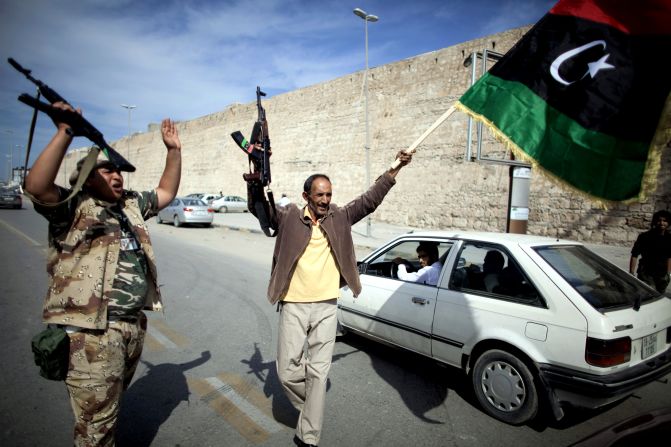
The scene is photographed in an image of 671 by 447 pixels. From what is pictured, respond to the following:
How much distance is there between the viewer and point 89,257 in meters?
2.02

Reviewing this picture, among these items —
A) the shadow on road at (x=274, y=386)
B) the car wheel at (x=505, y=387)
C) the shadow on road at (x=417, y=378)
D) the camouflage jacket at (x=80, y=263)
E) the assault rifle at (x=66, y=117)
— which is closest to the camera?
the assault rifle at (x=66, y=117)

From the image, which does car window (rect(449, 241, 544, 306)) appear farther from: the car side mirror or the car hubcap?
the car side mirror

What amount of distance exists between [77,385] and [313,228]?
1.59 m

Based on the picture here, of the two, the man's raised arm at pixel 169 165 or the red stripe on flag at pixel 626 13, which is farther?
the man's raised arm at pixel 169 165

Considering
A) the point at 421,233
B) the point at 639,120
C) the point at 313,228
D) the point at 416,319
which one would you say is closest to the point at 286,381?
the point at 313,228

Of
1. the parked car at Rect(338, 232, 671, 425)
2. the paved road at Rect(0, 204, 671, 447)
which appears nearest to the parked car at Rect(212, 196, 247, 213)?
the paved road at Rect(0, 204, 671, 447)

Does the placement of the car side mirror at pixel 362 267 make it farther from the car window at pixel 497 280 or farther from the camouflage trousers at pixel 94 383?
the camouflage trousers at pixel 94 383

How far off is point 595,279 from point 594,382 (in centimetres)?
92

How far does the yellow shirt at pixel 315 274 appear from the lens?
8.70ft

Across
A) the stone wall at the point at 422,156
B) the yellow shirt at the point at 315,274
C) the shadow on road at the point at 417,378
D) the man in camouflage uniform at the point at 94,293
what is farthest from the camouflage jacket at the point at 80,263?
the stone wall at the point at 422,156

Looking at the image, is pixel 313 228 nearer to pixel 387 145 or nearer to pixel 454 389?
pixel 454 389

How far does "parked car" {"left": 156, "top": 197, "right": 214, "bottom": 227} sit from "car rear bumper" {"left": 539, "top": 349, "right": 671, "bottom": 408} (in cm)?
1726

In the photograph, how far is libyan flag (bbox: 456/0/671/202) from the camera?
7.80 ft

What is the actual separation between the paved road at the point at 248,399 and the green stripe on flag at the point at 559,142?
1.82 metres
